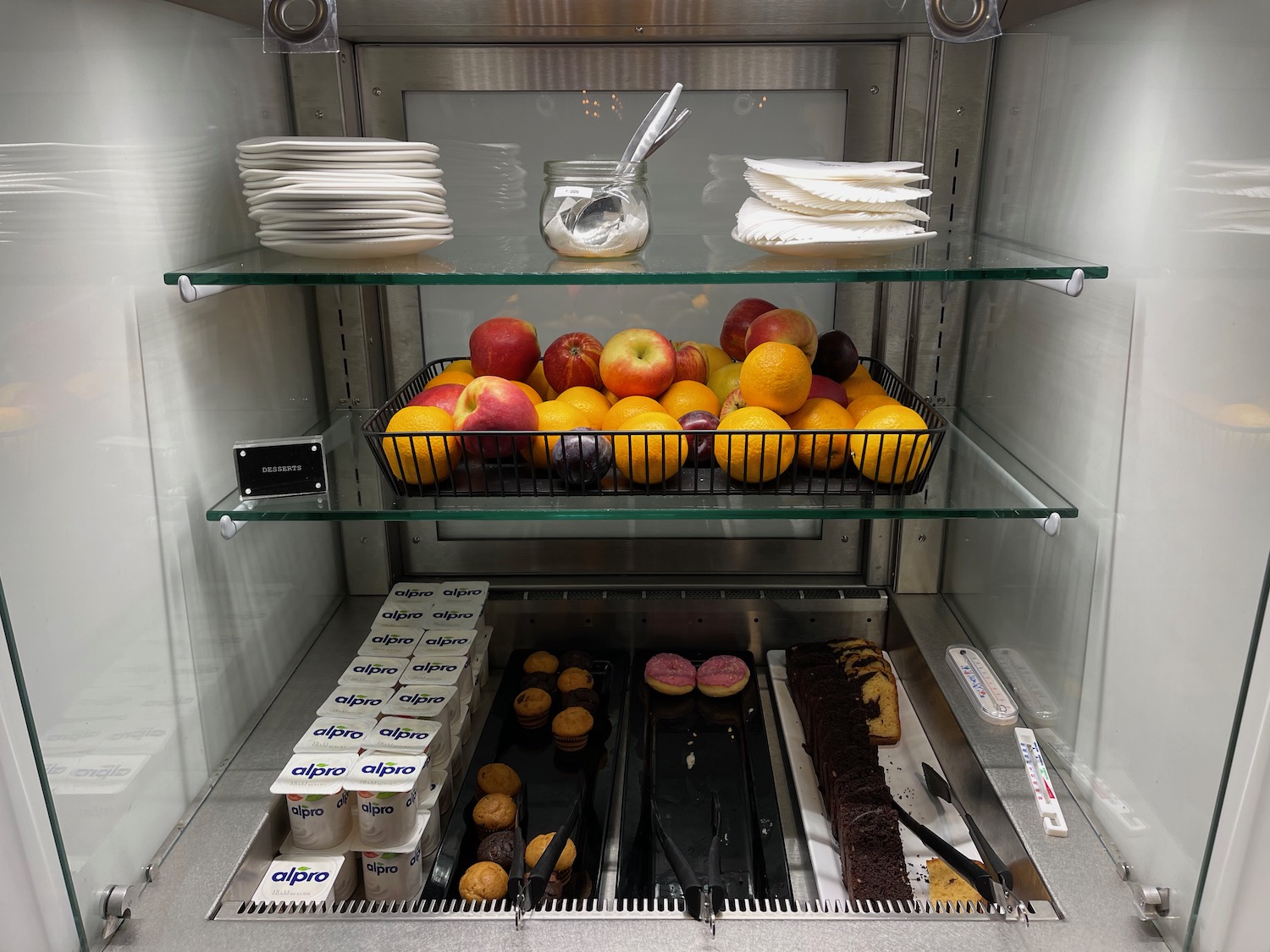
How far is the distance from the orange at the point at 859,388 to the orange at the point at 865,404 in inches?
0.9

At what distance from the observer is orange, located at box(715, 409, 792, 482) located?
992 mm

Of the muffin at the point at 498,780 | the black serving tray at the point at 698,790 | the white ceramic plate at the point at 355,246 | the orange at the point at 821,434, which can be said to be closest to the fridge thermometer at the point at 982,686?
the black serving tray at the point at 698,790

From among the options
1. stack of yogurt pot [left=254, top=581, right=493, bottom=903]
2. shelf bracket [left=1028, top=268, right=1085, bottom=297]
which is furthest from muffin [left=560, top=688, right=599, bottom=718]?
shelf bracket [left=1028, top=268, right=1085, bottom=297]

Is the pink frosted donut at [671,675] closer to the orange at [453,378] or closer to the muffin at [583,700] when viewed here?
the muffin at [583,700]

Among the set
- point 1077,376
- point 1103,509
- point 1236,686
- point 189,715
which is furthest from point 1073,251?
point 189,715

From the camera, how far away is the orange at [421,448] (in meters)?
1.03

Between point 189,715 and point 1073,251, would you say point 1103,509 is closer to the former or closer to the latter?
point 1073,251

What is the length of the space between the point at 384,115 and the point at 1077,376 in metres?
0.97

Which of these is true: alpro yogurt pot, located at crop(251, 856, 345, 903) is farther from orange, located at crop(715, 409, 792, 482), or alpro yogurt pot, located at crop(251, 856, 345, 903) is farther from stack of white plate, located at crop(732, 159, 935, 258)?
stack of white plate, located at crop(732, 159, 935, 258)

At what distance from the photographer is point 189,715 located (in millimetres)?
1059

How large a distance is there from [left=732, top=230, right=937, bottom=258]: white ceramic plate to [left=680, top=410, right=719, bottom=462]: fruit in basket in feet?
0.64

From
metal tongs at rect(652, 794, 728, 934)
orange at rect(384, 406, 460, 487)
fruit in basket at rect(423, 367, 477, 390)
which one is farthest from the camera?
fruit in basket at rect(423, 367, 477, 390)

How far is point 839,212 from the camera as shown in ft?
3.25

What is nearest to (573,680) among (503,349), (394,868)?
(394,868)
